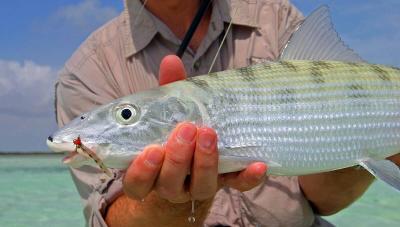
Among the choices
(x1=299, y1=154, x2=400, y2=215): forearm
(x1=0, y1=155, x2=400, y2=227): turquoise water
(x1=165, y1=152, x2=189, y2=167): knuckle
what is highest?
(x1=165, y1=152, x2=189, y2=167): knuckle

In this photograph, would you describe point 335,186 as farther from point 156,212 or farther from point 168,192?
point 168,192

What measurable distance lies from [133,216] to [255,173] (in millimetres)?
755

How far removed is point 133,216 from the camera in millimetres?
2420

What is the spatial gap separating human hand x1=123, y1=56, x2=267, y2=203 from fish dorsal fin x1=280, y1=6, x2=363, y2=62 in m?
0.45

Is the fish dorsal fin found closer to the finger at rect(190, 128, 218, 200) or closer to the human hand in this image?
the human hand

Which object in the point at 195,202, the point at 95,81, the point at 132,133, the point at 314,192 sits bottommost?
the point at 314,192

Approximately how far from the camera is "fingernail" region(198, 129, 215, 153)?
177cm

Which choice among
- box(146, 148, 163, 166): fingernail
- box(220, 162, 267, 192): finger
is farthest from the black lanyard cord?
box(146, 148, 163, 166): fingernail

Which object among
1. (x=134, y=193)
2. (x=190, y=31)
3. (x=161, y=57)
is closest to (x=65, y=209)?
(x=161, y=57)

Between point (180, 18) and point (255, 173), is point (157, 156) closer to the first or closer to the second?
point (255, 173)

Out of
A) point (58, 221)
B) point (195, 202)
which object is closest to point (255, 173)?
point (195, 202)

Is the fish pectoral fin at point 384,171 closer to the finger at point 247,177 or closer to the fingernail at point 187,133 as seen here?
the finger at point 247,177

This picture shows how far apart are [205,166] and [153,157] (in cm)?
17

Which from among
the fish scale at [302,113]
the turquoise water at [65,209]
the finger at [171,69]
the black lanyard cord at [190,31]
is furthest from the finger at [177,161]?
the turquoise water at [65,209]
